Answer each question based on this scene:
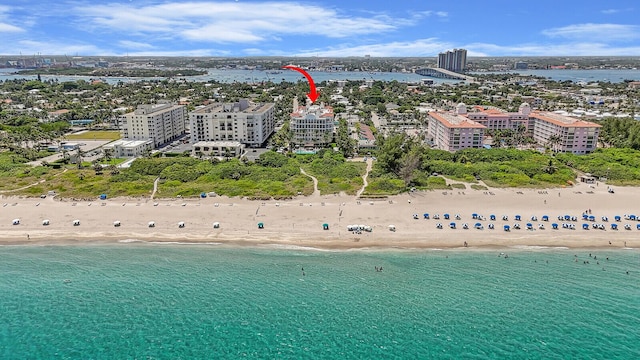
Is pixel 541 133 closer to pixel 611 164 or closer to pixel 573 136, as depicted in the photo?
pixel 573 136

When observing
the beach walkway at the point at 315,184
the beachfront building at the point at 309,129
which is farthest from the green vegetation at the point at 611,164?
the beachfront building at the point at 309,129

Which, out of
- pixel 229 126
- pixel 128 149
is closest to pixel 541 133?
pixel 229 126

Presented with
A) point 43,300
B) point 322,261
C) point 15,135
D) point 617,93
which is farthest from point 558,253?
point 617,93

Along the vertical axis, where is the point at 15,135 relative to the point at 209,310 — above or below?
above

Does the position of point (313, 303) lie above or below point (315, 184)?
below

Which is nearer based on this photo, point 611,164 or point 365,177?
point 365,177

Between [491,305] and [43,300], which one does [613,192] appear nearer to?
[491,305]

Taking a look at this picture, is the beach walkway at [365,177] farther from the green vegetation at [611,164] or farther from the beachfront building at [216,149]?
the green vegetation at [611,164]
